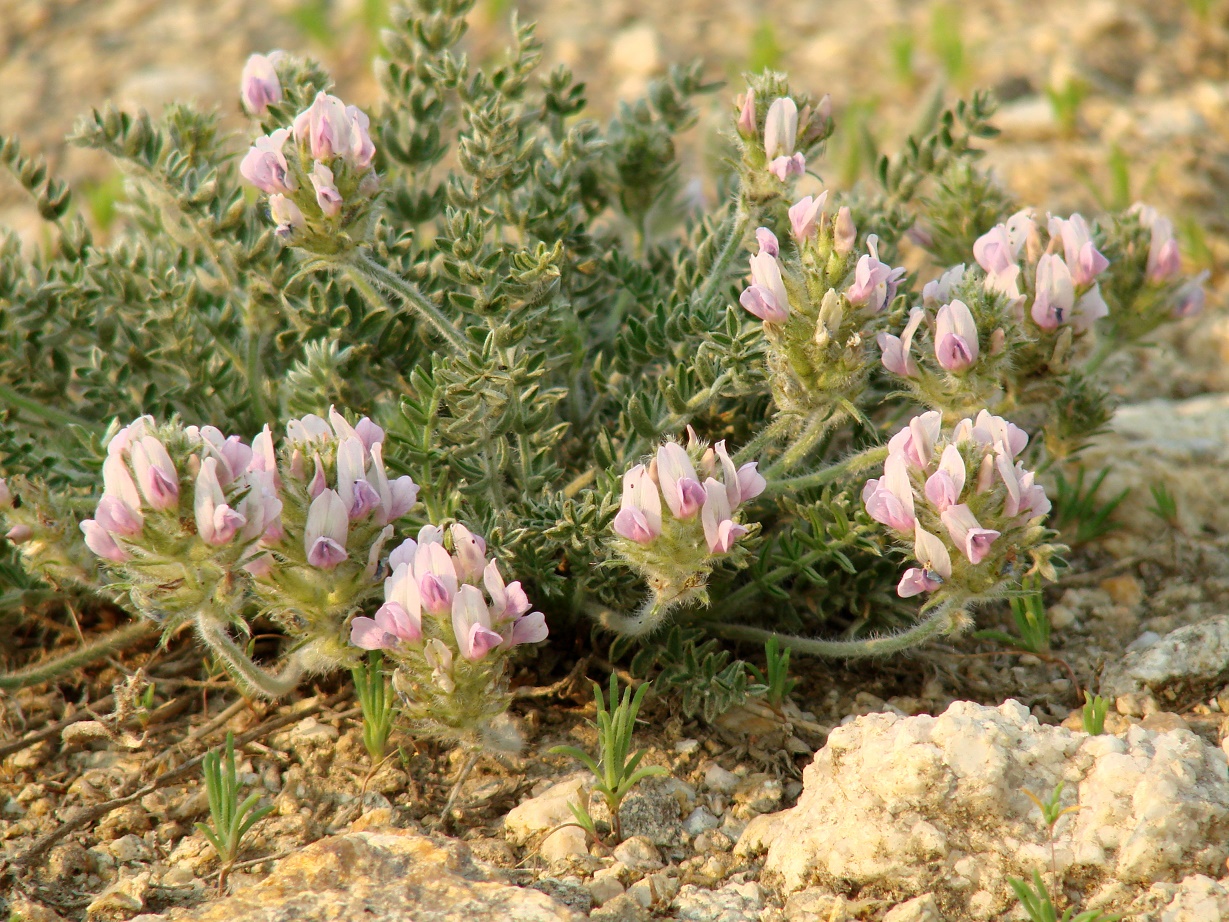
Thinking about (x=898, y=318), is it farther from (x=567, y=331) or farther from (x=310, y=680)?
(x=310, y=680)

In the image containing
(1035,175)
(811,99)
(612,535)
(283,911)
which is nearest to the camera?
(283,911)

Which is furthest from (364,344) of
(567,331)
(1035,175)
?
(1035,175)

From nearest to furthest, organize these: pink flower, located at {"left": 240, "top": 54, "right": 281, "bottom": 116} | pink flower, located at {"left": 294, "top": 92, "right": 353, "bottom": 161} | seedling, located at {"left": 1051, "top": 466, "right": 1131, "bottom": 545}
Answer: pink flower, located at {"left": 294, "top": 92, "right": 353, "bottom": 161}, pink flower, located at {"left": 240, "top": 54, "right": 281, "bottom": 116}, seedling, located at {"left": 1051, "top": 466, "right": 1131, "bottom": 545}

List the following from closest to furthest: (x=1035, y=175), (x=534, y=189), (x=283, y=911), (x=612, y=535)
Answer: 1. (x=283, y=911)
2. (x=612, y=535)
3. (x=534, y=189)
4. (x=1035, y=175)

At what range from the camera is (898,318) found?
10.2ft

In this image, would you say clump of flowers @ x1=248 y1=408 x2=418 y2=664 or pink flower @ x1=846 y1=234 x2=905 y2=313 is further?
pink flower @ x1=846 y1=234 x2=905 y2=313

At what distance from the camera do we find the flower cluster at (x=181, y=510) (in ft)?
8.50

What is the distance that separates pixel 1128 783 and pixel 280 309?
2.57 m

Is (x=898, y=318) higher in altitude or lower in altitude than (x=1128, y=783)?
higher

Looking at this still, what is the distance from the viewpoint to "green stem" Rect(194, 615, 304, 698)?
2.84 metres

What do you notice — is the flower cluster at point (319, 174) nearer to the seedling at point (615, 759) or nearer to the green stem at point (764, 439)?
the green stem at point (764, 439)

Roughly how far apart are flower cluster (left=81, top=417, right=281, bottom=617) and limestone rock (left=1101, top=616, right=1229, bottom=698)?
2.32 metres

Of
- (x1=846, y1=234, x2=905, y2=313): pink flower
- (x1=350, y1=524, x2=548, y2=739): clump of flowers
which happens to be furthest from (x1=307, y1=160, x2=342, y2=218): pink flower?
(x1=846, y1=234, x2=905, y2=313): pink flower

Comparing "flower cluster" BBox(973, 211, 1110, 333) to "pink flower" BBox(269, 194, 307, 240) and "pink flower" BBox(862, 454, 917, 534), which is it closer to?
"pink flower" BBox(862, 454, 917, 534)
